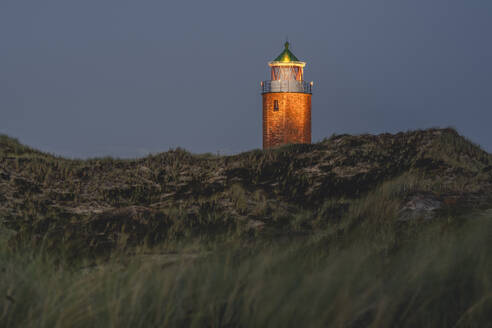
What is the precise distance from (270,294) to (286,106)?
126ft

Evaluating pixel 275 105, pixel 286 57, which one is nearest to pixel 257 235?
pixel 275 105

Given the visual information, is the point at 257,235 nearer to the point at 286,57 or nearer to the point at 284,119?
the point at 284,119

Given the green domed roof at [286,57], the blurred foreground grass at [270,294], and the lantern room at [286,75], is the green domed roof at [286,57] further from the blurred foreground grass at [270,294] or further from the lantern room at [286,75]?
the blurred foreground grass at [270,294]

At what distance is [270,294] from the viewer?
123 inches

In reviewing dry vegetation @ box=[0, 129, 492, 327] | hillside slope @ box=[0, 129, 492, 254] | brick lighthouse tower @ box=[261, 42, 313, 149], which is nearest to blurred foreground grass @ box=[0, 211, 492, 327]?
dry vegetation @ box=[0, 129, 492, 327]

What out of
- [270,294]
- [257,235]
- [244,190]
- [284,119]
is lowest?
[270,294]

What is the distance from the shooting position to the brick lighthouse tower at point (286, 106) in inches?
1608

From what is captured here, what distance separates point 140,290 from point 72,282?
0.65 m

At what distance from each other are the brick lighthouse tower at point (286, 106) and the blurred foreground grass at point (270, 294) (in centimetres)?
3656

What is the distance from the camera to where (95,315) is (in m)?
3.13

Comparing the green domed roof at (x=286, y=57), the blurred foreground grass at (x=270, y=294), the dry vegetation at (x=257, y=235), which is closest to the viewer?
the blurred foreground grass at (x=270, y=294)

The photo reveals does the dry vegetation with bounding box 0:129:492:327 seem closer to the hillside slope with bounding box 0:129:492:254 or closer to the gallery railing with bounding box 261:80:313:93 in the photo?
the hillside slope with bounding box 0:129:492:254

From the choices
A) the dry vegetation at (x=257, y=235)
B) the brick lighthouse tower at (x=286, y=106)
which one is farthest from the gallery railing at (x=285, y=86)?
the dry vegetation at (x=257, y=235)

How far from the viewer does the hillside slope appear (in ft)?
20.8
